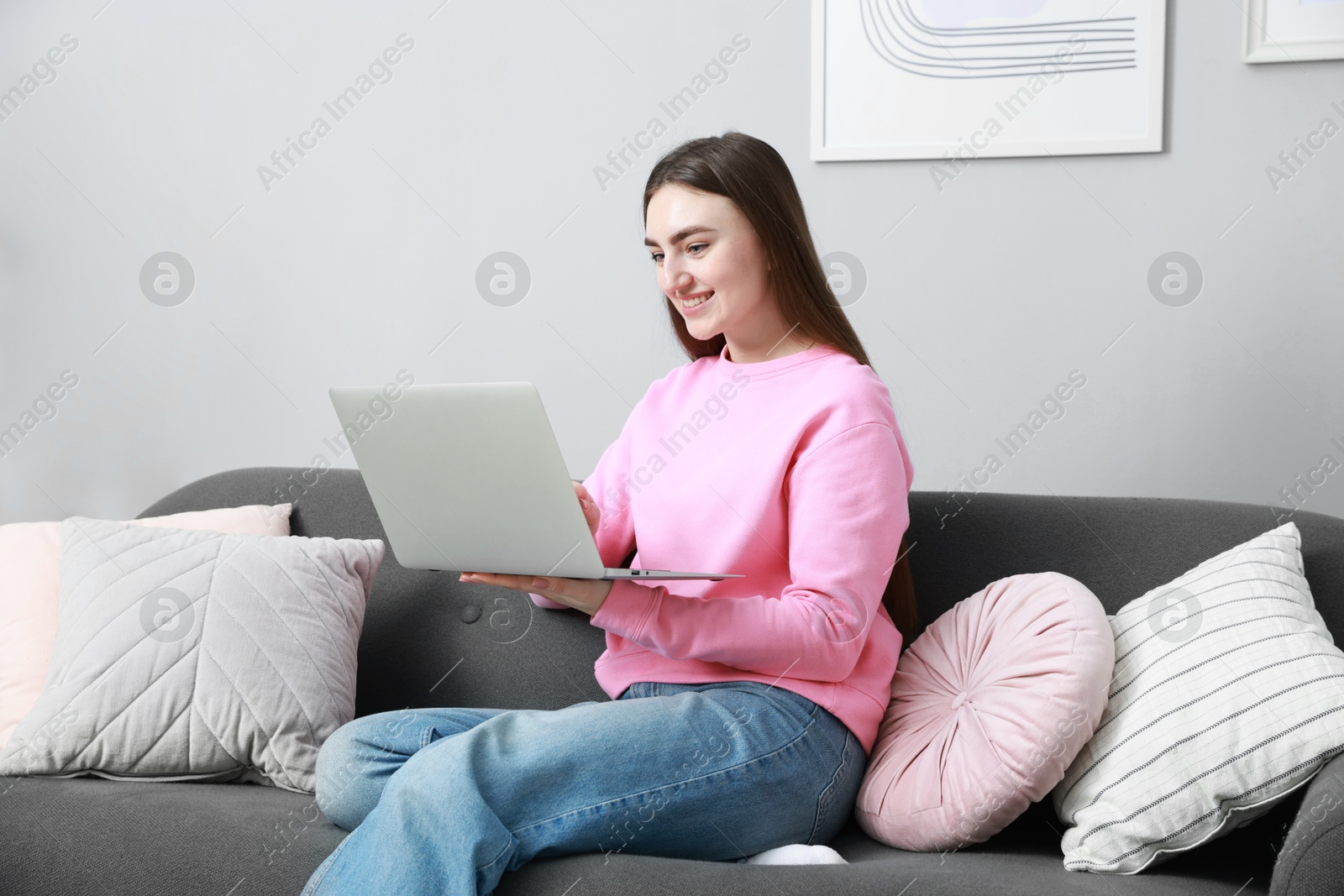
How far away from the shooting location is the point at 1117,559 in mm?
1531

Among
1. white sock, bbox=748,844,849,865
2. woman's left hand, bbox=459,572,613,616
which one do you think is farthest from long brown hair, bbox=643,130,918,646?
woman's left hand, bbox=459,572,613,616

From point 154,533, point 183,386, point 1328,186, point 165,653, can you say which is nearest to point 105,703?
point 165,653

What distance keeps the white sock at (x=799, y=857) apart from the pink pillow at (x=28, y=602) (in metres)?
1.03

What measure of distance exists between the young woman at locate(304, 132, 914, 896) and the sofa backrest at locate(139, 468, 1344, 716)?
14 centimetres

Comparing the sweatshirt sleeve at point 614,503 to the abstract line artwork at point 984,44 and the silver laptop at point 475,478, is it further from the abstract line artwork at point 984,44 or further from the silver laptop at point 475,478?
the abstract line artwork at point 984,44

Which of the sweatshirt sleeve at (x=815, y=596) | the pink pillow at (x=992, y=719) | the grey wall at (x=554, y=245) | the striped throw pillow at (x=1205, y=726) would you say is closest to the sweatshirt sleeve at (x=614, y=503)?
the sweatshirt sleeve at (x=815, y=596)

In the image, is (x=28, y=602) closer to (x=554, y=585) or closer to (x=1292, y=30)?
(x=554, y=585)

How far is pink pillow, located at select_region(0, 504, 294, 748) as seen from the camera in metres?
1.60

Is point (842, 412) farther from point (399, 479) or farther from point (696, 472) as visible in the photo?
point (399, 479)

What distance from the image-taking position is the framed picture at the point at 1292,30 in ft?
5.82

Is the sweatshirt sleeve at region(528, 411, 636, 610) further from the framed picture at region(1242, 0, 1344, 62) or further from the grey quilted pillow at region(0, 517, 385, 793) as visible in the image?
the framed picture at region(1242, 0, 1344, 62)

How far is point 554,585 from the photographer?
119 cm

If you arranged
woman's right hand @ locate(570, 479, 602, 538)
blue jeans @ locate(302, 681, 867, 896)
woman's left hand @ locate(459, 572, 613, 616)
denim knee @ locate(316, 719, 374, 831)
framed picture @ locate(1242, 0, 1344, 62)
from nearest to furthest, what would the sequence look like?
blue jeans @ locate(302, 681, 867, 896)
woman's left hand @ locate(459, 572, 613, 616)
denim knee @ locate(316, 719, 374, 831)
woman's right hand @ locate(570, 479, 602, 538)
framed picture @ locate(1242, 0, 1344, 62)

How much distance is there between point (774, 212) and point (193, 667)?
1032 millimetres
